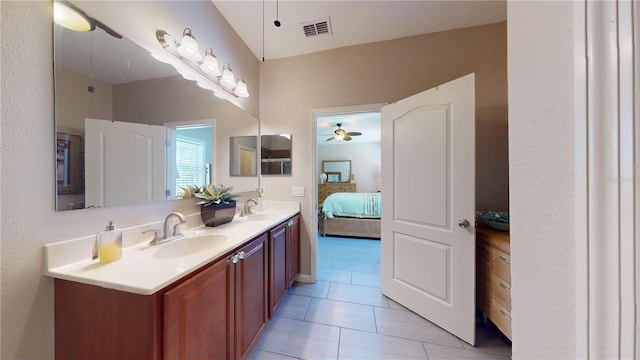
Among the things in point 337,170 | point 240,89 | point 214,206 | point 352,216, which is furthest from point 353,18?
point 337,170

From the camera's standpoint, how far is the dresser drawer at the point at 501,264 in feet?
4.38

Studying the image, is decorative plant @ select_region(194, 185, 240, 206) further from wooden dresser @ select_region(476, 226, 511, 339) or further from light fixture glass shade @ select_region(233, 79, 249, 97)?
wooden dresser @ select_region(476, 226, 511, 339)

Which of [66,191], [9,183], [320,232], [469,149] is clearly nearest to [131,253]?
[66,191]

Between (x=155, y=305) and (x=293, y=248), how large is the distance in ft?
4.84

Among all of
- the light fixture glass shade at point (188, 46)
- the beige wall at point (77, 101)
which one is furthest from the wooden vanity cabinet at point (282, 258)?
the light fixture glass shade at point (188, 46)

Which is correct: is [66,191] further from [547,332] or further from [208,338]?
[547,332]

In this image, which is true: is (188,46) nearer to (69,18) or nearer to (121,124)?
(69,18)

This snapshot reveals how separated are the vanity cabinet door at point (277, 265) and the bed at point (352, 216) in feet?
7.51

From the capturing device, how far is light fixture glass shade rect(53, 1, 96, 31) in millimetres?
869

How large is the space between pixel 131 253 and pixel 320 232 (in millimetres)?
3547

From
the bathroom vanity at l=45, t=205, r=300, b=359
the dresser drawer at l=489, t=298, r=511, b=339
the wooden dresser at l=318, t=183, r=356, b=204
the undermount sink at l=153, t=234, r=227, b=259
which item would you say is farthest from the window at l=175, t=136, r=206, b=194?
the wooden dresser at l=318, t=183, r=356, b=204

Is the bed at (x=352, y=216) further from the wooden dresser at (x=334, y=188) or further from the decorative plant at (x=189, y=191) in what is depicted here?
the decorative plant at (x=189, y=191)

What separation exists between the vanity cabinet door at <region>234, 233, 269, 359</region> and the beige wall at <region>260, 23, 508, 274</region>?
911mm

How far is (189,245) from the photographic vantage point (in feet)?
4.27
